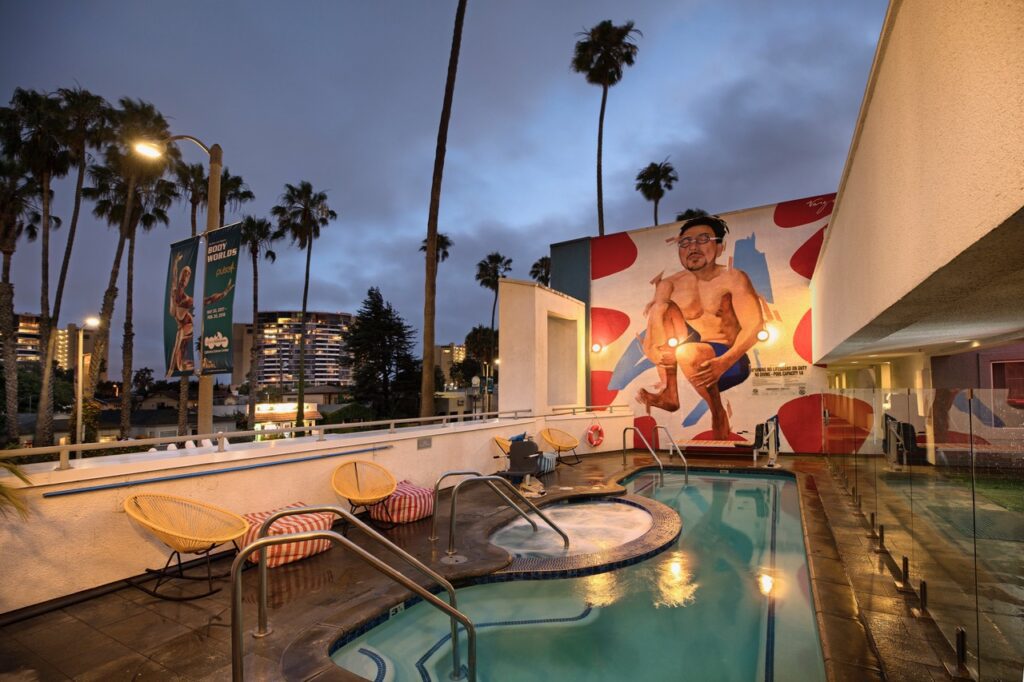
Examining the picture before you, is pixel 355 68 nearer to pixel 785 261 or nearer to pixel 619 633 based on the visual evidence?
pixel 785 261

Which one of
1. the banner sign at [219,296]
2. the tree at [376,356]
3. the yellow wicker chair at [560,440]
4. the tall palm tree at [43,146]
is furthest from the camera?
the tree at [376,356]

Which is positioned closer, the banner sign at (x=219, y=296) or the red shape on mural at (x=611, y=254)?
the banner sign at (x=219, y=296)

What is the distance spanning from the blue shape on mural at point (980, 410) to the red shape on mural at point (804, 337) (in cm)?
1117

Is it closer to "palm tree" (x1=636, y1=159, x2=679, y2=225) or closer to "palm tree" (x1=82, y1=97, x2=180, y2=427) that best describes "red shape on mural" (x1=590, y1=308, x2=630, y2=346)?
"palm tree" (x1=636, y1=159, x2=679, y2=225)

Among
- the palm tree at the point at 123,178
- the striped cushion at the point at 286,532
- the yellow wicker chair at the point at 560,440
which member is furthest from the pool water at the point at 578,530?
the palm tree at the point at 123,178

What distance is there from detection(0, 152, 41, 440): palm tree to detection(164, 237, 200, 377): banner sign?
2142 cm

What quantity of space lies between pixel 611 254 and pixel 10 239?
25.2m

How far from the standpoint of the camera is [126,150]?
23.3 meters

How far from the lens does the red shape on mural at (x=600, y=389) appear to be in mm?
16875

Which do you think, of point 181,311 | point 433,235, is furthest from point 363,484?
point 433,235

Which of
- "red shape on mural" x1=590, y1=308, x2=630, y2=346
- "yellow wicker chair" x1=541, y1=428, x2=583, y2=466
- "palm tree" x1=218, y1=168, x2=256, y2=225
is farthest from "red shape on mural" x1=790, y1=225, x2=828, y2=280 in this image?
"palm tree" x1=218, y1=168, x2=256, y2=225

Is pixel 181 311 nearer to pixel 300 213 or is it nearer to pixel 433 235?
pixel 433 235

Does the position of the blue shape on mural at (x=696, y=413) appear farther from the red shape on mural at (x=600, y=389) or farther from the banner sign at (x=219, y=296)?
the banner sign at (x=219, y=296)

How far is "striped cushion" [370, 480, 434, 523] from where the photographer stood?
7152 mm
